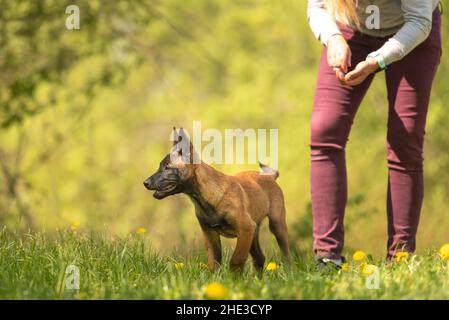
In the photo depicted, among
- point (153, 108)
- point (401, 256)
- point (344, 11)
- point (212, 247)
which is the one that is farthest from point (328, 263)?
point (153, 108)

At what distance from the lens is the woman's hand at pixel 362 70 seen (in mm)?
3963

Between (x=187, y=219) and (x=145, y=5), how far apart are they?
303 inches

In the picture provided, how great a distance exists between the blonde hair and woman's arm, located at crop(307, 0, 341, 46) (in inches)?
1.7

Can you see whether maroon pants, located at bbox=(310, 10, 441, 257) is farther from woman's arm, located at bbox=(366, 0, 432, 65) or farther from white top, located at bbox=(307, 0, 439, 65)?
woman's arm, located at bbox=(366, 0, 432, 65)

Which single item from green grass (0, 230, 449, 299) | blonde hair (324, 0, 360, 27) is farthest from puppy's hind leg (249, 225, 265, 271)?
blonde hair (324, 0, 360, 27)

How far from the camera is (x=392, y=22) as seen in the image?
419 cm

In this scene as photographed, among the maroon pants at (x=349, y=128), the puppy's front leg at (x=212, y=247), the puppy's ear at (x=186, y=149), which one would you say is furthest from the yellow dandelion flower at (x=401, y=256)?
the puppy's ear at (x=186, y=149)

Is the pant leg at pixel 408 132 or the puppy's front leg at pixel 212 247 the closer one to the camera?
the puppy's front leg at pixel 212 247

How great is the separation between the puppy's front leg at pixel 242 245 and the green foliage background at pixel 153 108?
0.74 meters

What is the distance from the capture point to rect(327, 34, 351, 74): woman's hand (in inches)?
156

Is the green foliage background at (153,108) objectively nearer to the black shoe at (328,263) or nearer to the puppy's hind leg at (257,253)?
the puppy's hind leg at (257,253)

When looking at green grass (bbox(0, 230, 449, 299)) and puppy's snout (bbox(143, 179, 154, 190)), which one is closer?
green grass (bbox(0, 230, 449, 299))
